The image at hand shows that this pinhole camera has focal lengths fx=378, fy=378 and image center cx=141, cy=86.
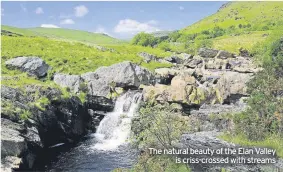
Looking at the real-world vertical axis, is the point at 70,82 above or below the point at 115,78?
below

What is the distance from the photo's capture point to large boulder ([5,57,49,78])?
234 ft

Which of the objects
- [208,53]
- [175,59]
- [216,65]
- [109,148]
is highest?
[208,53]

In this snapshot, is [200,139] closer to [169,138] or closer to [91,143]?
[169,138]

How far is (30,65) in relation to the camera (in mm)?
72250

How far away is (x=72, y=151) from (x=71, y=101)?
32.8ft

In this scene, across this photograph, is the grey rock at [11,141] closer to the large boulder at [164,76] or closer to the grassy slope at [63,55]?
the grassy slope at [63,55]

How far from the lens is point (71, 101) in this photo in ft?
194

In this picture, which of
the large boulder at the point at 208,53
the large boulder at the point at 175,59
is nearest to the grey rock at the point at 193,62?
the large boulder at the point at 175,59

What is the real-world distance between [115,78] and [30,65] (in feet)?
56.5

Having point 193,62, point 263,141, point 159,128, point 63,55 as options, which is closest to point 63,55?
point 63,55

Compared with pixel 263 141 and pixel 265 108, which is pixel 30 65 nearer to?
pixel 265 108

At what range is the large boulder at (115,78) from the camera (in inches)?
2606

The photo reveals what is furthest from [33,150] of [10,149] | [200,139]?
[200,139]

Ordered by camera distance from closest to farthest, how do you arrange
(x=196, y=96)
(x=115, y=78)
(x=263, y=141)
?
1. (x=263, y=141)
2. (x=196, y=96)
3. (x=115, y=78)
